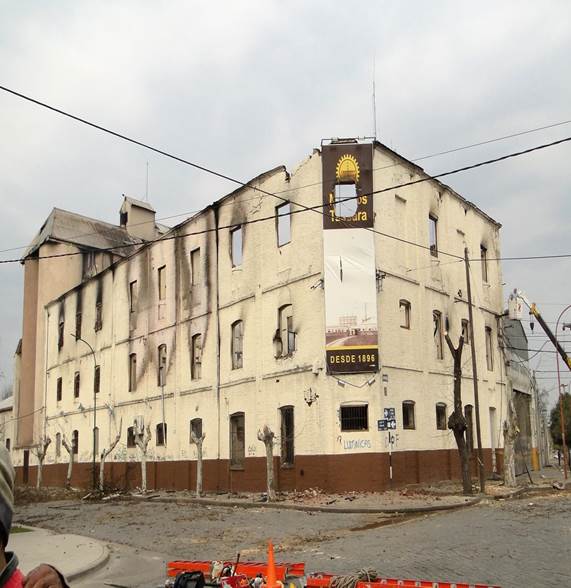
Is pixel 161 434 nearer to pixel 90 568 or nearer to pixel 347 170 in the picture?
pixel 347 170

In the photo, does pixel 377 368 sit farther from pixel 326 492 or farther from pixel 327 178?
pixel 327 178

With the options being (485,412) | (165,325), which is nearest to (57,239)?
(165,325)

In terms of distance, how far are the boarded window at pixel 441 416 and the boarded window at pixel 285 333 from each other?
657 cm

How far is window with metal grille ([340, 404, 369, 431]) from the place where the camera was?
2516 centimetres

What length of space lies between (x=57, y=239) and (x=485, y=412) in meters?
30.7

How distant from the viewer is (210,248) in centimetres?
3222

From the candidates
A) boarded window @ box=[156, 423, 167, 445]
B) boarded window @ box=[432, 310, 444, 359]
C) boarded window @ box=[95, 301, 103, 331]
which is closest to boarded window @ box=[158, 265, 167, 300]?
boarded window @ box=[156, 423, 167, 445]

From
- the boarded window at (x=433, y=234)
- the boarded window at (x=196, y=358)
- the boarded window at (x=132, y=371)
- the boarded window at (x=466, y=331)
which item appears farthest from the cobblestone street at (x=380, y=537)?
the boarded window at (x=132, y=371)

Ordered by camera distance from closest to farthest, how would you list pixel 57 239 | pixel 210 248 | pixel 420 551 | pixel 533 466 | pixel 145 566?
pixel 420 551
pixel 145 566
pixel 210 248
pixel 533 466
pixel 57 239

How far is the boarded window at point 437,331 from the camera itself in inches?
1174

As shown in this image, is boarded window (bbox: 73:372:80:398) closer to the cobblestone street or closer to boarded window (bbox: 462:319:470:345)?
the cobblestone street

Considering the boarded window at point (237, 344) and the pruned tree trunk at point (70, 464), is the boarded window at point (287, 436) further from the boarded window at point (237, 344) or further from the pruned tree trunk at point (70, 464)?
the pruned tree trunk at point (70, 464)

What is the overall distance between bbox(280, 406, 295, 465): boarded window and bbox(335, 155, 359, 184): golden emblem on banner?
8.78 meters

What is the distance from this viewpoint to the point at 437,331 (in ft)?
99.0
